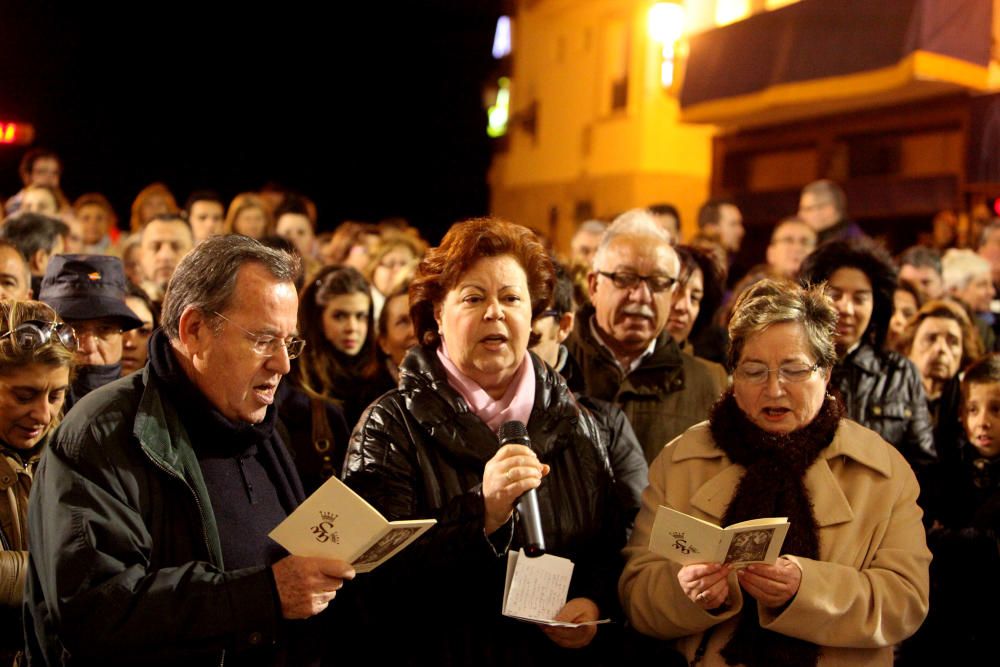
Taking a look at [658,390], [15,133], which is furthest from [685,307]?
[15,133]

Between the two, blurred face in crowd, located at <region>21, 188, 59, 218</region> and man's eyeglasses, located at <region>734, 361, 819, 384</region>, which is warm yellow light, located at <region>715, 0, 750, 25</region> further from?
man's eyeglasses, located at <region>734, 361, 819, 384</region>

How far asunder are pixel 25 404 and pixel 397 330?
2.06m

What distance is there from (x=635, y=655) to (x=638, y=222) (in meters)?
2.04

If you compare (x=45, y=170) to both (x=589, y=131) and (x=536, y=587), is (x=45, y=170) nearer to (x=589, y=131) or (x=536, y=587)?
(x=536, y=587)

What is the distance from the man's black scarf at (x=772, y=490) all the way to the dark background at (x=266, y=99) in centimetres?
1680

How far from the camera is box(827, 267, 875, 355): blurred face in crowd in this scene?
4652 millimetres

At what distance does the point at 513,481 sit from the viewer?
2.67m

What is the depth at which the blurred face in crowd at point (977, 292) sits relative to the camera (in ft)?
23.5

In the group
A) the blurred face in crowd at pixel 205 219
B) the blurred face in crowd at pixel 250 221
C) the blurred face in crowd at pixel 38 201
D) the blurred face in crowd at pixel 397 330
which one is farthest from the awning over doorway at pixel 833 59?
the blurred face in crowd at pixel 38 201

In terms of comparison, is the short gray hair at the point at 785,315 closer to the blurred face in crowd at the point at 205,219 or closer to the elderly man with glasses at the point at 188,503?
the elderly man with glasses at the point at 188,503

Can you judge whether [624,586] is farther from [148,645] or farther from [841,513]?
A: [148,645]

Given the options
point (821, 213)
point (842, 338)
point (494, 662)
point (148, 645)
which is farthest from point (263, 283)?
point (821, 213)

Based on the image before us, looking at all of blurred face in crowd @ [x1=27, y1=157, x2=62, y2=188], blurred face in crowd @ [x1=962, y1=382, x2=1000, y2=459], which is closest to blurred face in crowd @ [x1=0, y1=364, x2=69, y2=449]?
blurred face in crowd @ [x1=962, y1=382, x2=1000, y2=459]

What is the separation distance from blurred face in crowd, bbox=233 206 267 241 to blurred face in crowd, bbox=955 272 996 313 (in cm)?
503
